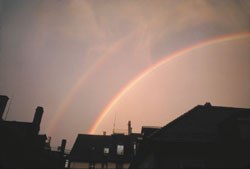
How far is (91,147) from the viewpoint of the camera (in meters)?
31.1

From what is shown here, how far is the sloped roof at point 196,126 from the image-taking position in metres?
12.5

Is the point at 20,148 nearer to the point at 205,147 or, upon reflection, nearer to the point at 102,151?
the point at 102,151

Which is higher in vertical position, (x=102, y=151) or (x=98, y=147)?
(x=98, y=147)

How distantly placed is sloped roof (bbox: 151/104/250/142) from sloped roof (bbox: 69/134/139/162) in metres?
16.8

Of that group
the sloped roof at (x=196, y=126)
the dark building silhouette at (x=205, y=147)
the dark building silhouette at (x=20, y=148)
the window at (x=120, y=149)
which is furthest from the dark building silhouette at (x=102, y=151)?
the dark building silhouette at (x=205, y=147)

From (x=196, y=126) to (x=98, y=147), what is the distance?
21.4 metres

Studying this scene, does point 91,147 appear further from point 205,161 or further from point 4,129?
point 205,161

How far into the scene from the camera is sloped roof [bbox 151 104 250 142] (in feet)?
41.0

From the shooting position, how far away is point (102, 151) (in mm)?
30328

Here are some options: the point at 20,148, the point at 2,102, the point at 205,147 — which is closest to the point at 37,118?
the point at 2,102

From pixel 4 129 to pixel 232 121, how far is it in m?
21.8

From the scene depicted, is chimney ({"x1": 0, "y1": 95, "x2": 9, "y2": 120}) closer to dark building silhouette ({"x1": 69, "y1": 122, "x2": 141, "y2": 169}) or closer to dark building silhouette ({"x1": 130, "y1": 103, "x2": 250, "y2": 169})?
dark building silhouette ({"x1": 69, "y1": 122, "x2": 141, "y2": 169})

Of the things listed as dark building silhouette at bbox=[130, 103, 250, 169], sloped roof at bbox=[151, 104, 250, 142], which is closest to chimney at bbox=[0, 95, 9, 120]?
dark building silhouette at bbox=[130, 103, 250, 169]

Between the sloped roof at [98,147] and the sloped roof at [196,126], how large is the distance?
1684 cm
